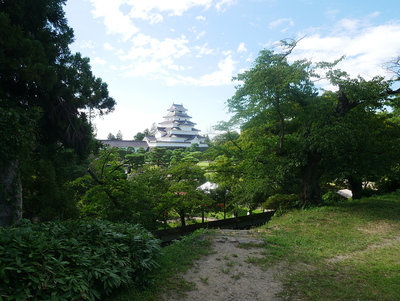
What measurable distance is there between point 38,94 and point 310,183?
27.5 feet

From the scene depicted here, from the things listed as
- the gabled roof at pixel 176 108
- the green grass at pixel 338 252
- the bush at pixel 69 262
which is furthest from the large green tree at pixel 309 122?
the gabled roof at pixel 176 108

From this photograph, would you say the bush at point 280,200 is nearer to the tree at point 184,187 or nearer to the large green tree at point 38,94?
the tree at point 184,187

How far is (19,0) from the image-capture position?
5.59 m

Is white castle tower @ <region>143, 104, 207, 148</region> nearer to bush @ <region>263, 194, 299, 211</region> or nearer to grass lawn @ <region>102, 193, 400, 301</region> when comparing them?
bush @ <region>263, 194, 299, 211</region>

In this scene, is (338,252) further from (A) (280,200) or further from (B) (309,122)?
(A) (280,200)

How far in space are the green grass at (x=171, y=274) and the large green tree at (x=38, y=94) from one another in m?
2.90

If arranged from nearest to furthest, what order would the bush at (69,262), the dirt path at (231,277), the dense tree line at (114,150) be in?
the bush at (69,262)
the dirt path at (231,277)
the dense tree line at (114,150)

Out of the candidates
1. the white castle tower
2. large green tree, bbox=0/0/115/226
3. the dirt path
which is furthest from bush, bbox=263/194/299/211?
the white castle tower

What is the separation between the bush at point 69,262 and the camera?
7.38ft

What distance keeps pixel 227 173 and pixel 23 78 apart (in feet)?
24.0

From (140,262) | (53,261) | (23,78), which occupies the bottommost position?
(140,262)

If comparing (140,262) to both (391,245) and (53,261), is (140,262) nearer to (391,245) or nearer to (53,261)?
(53,261)

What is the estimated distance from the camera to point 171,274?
11.9ft

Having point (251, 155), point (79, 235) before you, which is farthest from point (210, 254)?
point (251, 155)
